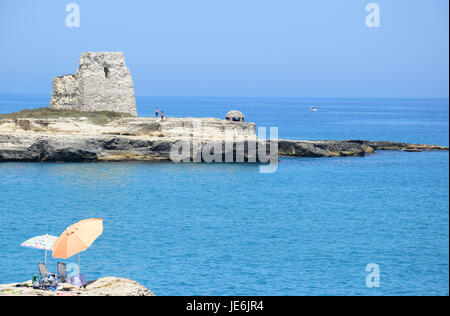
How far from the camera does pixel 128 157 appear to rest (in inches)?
1935

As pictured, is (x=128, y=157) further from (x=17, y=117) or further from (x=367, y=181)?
(x=367, y=181)

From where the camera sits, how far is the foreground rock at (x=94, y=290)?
14148mm

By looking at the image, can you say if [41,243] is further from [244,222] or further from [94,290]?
[244,222]

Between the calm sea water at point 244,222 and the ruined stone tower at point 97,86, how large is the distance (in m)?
9.29

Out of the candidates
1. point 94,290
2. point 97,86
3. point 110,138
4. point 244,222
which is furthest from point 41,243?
point 97,86

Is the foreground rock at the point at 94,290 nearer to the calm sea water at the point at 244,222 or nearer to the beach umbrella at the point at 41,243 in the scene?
the beach umbrella at the point at 41,243

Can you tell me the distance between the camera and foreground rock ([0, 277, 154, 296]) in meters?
14.1

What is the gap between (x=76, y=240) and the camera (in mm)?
15578

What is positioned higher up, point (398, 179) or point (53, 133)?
point (53, 133)

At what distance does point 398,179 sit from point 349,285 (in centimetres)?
2749

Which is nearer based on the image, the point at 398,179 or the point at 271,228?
the point at 271,228

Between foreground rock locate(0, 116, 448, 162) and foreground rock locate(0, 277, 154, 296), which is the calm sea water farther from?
foreground rock locate(0, 277, 154, 296)
